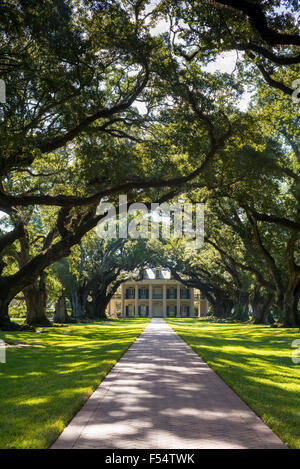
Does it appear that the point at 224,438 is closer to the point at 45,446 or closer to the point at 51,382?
the point at 45,446

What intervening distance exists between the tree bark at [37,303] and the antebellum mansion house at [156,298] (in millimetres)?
46891

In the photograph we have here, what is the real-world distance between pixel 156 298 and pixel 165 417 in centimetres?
7101

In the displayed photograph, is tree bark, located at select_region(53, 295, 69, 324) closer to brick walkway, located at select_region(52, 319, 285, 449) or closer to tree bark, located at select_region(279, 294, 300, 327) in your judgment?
tree bark, located at select_region(279, 294, 300, 327)

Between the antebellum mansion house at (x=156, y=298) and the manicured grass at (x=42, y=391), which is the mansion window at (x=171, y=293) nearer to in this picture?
the antebellum mansion house at (x=156, y=298)

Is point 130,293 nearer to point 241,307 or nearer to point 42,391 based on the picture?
point 241,307

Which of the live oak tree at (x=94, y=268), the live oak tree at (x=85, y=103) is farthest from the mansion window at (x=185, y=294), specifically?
the live oak tree at (x=85, y=103)

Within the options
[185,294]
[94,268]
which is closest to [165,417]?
[94,268]

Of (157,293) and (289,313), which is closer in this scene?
(289,313)

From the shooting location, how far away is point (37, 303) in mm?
27906

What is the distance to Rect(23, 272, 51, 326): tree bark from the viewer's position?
27.4m

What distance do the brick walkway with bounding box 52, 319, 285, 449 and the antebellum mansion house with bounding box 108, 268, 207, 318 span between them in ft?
218

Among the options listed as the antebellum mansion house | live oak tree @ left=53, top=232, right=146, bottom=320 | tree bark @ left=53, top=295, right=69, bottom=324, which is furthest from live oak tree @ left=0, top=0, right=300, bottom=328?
the antebellum mansion house

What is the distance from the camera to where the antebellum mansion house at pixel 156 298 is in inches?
2953
